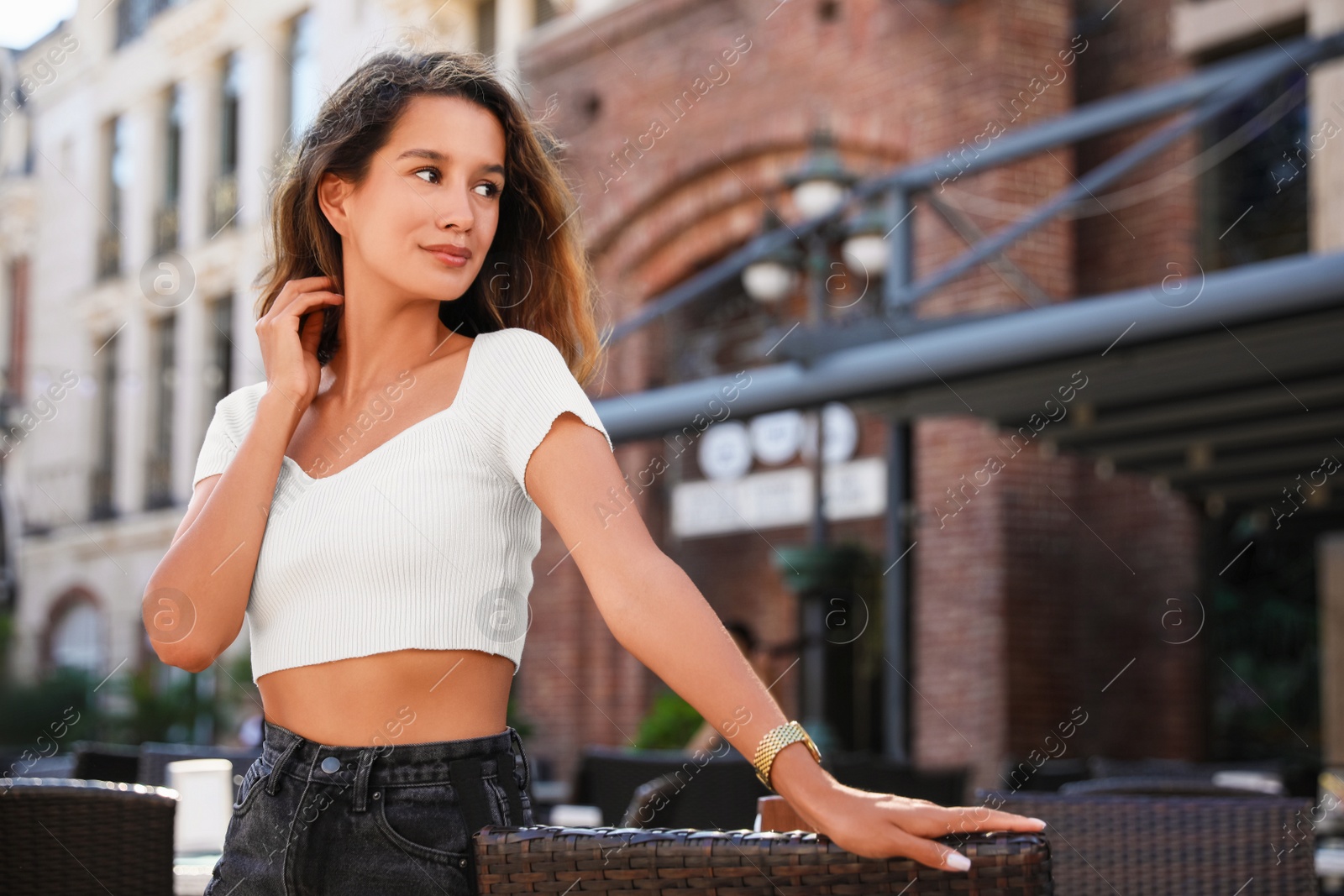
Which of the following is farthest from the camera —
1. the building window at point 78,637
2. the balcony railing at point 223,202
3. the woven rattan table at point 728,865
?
the building window at point 78,637

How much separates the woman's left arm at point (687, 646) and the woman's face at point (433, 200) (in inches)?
10.0

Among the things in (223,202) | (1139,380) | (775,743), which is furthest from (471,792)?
(223,202)

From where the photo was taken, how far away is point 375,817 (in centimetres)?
135

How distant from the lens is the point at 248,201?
1877cm

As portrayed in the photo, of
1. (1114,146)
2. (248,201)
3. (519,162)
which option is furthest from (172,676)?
(519,162)

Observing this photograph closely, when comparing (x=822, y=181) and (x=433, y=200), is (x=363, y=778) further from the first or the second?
(x=822, y=181)

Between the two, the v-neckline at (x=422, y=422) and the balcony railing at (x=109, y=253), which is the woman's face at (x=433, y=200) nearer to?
the v-neckline at (x=422, y=422)

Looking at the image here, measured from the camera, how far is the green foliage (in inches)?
354

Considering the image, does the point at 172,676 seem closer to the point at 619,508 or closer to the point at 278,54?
the point at 278,54

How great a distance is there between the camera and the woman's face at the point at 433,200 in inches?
60.6

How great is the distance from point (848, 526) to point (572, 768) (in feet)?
9.29

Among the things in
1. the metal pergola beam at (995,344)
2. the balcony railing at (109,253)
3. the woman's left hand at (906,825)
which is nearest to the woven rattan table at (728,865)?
the woman's left hand at (906,825)

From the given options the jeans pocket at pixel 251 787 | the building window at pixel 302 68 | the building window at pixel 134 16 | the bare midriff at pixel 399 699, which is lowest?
the jeans pocket at pixel 251 787

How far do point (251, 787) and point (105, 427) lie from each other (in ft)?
68.5
